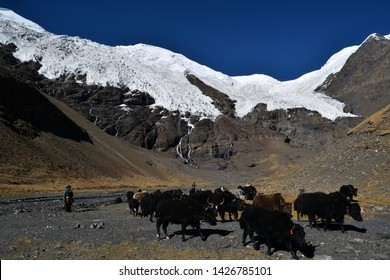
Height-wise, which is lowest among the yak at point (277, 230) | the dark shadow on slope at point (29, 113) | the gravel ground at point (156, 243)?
the gravel ground at point (156, 243)

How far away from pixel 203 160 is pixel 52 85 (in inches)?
2779

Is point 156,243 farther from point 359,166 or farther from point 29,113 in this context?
point 29,113

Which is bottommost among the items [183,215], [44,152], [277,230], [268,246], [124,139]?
[268,246]

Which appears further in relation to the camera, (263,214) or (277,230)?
(263,214)

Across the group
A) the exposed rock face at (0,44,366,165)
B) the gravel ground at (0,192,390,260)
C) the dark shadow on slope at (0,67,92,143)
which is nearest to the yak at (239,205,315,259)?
the gravel ground at (0,192,390,260)

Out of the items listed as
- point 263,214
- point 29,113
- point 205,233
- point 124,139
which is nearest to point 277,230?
point 263,214

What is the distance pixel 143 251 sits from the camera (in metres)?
14.5

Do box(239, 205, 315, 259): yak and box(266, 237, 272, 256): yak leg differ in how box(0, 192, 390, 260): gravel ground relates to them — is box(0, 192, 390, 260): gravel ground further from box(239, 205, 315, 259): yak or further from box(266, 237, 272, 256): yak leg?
box(239, 205, 315, 259): yak

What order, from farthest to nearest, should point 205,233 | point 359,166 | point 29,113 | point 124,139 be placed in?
point 124,139
point 29,113
point 359,166
point 205,233

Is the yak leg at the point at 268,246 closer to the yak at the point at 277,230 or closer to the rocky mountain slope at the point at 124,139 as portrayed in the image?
the yak at the point at 277,230

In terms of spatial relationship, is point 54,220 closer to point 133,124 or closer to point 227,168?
point 227,168

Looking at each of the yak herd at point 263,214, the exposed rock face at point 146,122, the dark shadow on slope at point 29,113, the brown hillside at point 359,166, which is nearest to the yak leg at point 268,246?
the yak herd at point 263,214

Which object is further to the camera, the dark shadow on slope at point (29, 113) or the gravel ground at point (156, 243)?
the dark shadow on slope at point (29, 113)

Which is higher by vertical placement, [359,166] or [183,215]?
[359,166]
